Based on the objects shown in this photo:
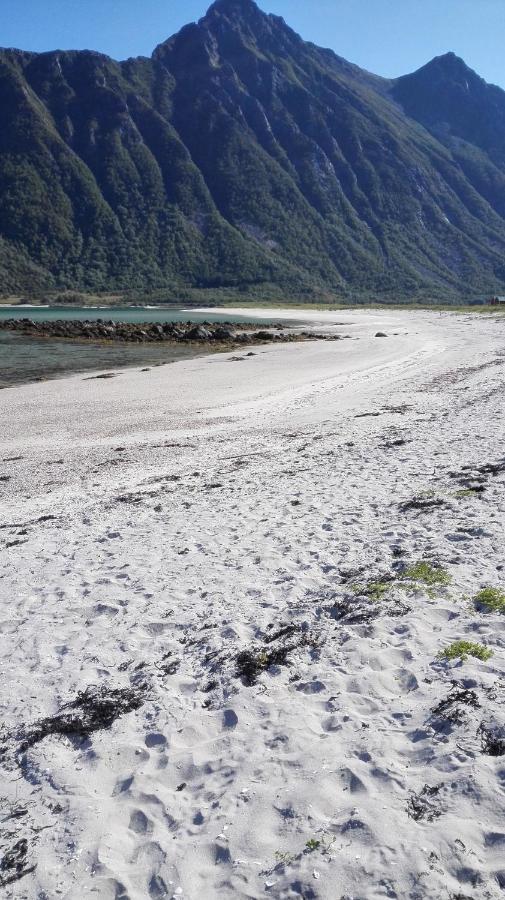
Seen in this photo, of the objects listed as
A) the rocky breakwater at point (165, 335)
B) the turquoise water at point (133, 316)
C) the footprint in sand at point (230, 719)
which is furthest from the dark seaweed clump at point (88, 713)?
the turquoise water at point (133, 316)

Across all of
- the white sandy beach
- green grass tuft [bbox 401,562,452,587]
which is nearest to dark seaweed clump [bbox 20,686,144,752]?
the white sandy beach

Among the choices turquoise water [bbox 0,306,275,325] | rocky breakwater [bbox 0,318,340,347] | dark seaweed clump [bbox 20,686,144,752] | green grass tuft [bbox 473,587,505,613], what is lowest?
turquoise water [bbox 0,306,275,325]

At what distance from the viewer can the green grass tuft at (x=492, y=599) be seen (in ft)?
20.5

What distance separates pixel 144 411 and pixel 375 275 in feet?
612

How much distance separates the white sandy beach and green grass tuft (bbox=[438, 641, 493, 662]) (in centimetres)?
9

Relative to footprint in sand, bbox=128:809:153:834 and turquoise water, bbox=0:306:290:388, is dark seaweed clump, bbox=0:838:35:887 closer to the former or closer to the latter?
footprint in sand, bbox=128:809:153:834

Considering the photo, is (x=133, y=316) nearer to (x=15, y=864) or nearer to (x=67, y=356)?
(x=67, y=356)

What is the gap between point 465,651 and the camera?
557 centimetres

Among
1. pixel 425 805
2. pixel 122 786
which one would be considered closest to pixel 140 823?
pixel 122 786

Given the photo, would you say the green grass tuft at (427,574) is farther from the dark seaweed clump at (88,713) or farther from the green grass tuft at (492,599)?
the dark seaweed clump at (88,713)

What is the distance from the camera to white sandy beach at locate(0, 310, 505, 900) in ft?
12.3

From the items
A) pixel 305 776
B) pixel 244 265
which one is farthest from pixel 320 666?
pixel 244 265

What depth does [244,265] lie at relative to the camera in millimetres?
183750

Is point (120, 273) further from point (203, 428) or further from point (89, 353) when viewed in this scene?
point (203, 428)
